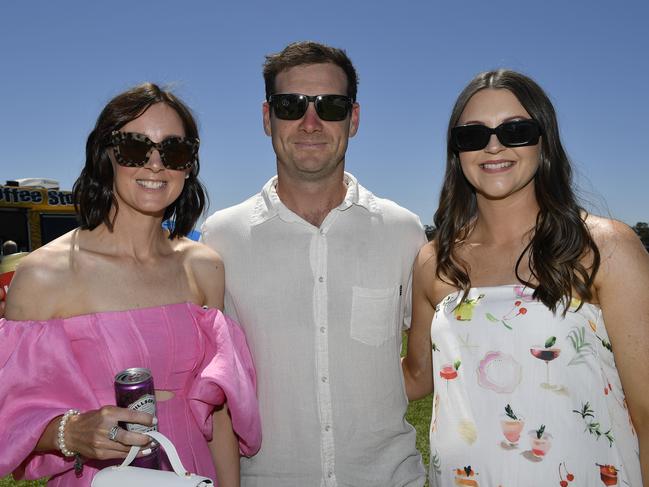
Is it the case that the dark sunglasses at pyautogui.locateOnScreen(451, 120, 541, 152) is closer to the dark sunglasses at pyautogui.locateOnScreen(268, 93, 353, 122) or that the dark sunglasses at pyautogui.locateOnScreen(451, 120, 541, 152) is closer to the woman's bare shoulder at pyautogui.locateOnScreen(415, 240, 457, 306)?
the woman's bare shoulder at pyautogui.locateOnScreen(415, 240, 457, 306)

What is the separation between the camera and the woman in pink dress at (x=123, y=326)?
224cm

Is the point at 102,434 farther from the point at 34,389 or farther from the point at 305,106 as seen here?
the point at 305,106

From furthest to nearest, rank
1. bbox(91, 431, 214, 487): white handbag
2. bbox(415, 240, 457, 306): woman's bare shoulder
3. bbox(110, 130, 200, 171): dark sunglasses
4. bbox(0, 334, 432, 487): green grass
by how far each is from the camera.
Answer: bbox(0, 334, 432, 487): green grass
bbox(415, 240, 457, 306): woman's bare shoulder
bbox(110, 130, 200, 171): dark sunglasses
bbox(91, 431, 214, 487): white handbag

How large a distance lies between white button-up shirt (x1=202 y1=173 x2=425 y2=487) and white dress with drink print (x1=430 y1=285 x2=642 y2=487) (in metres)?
0.54

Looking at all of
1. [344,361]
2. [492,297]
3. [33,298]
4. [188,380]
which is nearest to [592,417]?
[492,297]

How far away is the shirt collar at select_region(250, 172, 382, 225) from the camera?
10.3 ft

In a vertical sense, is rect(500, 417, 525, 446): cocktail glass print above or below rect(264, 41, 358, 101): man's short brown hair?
below

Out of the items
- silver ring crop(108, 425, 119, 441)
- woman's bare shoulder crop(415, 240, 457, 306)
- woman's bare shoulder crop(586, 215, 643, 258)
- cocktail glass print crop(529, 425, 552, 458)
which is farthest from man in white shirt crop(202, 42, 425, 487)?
silver ring crop(108, 425, 119, 441)

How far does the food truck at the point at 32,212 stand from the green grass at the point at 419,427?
468 inches

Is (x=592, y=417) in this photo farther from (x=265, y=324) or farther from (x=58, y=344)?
(x=58, y=344)

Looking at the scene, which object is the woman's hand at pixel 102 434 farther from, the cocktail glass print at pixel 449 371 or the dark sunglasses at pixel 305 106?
the dark sunglasses at pixel 305 106

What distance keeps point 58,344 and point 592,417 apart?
218cm

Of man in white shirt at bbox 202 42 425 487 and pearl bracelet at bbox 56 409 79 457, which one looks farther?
man in white shirt at bbox 202 42 425 487

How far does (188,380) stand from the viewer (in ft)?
8.79
